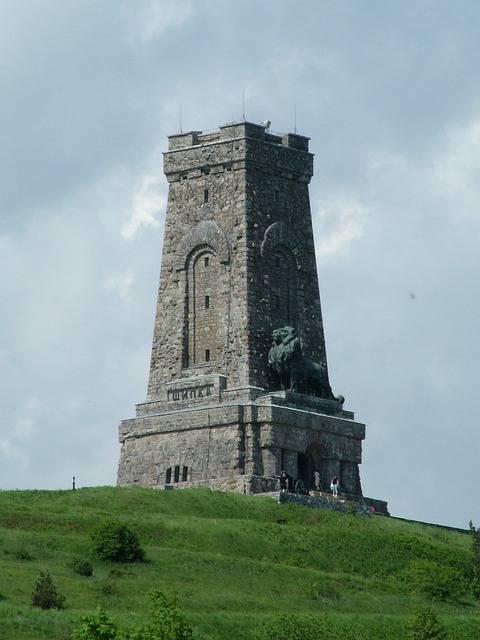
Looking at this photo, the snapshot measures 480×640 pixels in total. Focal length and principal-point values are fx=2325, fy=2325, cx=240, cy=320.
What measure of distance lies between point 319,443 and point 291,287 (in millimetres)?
7181

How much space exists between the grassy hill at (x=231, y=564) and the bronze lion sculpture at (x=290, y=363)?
7460 mm

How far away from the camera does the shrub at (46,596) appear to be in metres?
67.6

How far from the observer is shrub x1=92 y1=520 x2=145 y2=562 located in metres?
75.3

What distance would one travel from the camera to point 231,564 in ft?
252

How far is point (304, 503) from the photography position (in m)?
88.6

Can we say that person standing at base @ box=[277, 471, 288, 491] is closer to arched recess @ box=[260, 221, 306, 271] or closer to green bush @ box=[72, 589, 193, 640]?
arched recess @ box=[260, 221, 306, 271]

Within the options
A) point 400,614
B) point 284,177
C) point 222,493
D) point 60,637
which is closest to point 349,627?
point 400,614

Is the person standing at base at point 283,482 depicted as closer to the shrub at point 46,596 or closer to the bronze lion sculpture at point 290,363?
the bronze lion sculpture at point 290,363

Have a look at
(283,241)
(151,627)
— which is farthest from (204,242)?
(151,627)

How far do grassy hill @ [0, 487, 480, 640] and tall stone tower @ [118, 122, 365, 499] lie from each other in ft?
16.3

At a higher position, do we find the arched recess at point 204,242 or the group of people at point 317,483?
the arched recess at point 204,242

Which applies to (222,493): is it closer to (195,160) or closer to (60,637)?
(195,160)

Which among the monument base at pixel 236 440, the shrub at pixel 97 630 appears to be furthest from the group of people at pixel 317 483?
the shrub at pixel 97 630

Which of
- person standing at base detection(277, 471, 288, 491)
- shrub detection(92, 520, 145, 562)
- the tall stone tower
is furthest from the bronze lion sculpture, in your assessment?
shrub detection(92, 520, 145, 562)
